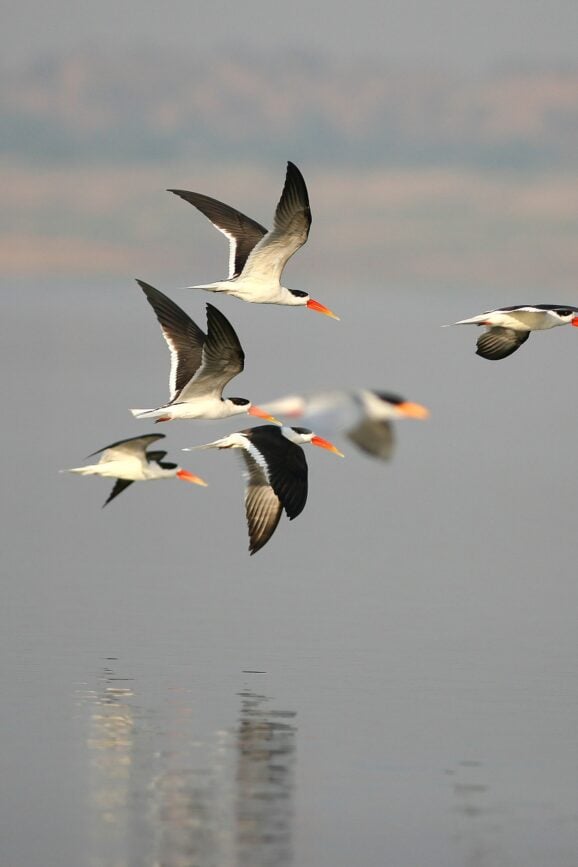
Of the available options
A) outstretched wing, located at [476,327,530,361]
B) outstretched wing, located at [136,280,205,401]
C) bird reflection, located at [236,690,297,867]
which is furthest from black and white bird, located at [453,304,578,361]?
bird reflection, located at [236,690,297,867]

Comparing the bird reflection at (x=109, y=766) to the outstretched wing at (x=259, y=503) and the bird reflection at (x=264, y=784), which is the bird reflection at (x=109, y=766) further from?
the outstretched wing at (x=259, y=503)

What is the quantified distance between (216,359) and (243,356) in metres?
0.40

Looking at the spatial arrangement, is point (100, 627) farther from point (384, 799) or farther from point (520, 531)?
point (520, 531)

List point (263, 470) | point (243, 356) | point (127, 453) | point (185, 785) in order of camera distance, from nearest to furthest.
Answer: point (185, 785) → point (243, 356) → point (263, 470) → point (127, 453)

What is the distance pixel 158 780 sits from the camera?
25828mm

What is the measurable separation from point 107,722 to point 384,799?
13.9 feet

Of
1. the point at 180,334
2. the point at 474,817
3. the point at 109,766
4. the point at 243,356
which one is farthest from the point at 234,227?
the point at 474,817

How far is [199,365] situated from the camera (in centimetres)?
2983

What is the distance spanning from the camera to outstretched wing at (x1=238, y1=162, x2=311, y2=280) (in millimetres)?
27781

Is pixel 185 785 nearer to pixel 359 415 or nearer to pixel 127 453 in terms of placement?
pixel 127 453

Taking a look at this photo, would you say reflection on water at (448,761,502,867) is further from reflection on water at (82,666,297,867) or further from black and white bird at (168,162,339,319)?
black and white bird at (168,162,339,319)

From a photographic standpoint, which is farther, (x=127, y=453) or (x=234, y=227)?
(x=234, y=227)

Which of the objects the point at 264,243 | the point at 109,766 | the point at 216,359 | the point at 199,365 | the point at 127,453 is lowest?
the point at 109,766

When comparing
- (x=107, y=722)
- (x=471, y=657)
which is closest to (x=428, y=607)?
(x=471, y=657)
